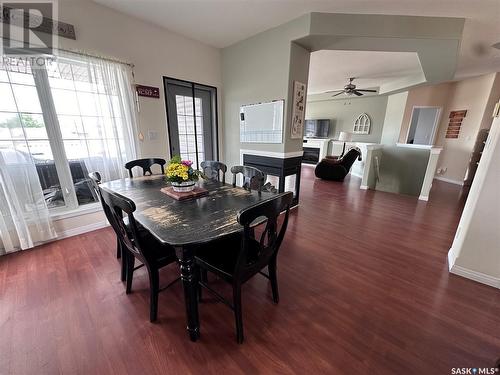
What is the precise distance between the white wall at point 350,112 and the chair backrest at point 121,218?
774 centimetres

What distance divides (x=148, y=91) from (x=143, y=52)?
19.7 inches

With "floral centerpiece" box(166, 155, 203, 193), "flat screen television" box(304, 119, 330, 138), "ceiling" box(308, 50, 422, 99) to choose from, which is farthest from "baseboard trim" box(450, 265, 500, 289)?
"flat screen television" box(304, 119, 330, 138)

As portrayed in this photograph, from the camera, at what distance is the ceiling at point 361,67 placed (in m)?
3.66

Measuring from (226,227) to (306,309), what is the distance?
97 cm

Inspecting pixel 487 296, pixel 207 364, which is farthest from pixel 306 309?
pixel 487 296

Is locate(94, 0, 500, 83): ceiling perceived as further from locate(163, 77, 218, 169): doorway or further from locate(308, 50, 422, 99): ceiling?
locate(308, 50, 422, 99): ceiling

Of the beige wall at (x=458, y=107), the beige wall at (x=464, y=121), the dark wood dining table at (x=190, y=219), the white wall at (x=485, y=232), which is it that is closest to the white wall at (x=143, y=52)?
the dark wood dining table at (x=190, y=219)

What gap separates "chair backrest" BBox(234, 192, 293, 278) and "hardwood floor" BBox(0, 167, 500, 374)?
468 millimetres

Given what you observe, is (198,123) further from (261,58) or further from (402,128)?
(402,128)

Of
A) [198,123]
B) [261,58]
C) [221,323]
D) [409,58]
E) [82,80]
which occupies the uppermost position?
[409,58]

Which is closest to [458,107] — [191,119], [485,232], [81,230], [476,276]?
[485,232]

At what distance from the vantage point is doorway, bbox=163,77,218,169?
3293mm

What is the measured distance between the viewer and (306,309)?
1.55 m

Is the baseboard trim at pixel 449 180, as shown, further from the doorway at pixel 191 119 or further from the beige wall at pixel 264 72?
the doorway at pixel 191 119
